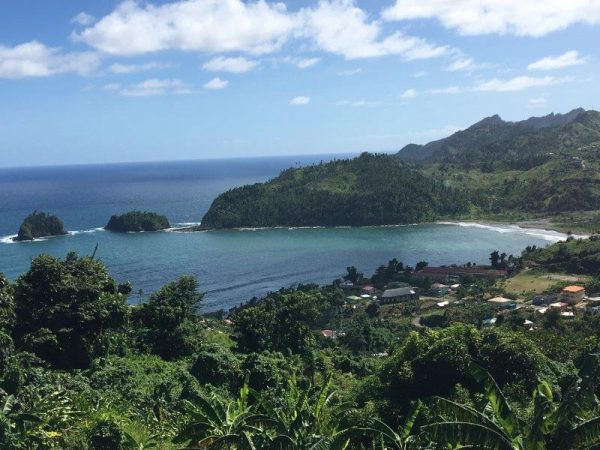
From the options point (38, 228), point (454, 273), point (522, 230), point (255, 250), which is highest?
point (38, 228)

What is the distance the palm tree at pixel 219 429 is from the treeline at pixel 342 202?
115202 mm

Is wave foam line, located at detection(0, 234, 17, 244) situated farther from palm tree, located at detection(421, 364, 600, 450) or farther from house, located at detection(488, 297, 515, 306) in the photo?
palm tree, located at detection(421, 364, 600, 450)

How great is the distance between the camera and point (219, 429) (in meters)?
12.9

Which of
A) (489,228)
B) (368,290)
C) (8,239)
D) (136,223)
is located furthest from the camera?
(136,223)

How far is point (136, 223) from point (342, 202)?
4535 cm

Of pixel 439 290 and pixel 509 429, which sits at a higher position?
pixel 509 429

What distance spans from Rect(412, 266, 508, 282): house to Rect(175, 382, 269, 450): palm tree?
6652cm

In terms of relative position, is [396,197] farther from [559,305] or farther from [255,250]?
[559,305]

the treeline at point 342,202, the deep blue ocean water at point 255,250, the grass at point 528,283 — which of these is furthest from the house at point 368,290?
the treeline at point 342,202

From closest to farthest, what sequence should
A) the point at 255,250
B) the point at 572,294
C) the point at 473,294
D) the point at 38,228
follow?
the point at 572,294, the point at 473,294, the point at 255,250, the point at 38,228

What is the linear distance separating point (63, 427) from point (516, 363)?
48.6ft

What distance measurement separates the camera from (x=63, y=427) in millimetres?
15367

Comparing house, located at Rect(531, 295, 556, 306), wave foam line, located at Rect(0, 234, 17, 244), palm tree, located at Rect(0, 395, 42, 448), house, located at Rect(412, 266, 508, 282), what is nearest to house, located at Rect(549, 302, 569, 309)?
house, located at Rect(531, 295, 556, 306)

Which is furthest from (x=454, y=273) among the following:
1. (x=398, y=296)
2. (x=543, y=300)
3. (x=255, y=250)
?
(x=255, y=250)
